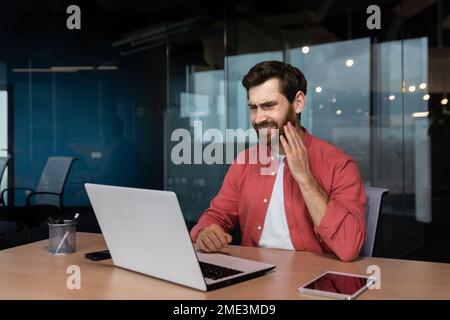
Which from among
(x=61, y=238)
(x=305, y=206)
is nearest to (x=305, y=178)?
(x=305, y=206)

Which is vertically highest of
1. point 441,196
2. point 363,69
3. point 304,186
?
point 363,69

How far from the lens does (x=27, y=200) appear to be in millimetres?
4062

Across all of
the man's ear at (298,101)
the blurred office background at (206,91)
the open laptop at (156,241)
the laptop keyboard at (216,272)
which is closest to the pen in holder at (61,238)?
the open laptop at (156,241)

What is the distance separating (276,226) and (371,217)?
1.20 feet

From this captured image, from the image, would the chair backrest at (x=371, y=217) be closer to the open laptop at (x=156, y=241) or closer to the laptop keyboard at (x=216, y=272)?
the open laptop at (x=156, y=241)

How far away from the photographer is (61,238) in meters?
1.72

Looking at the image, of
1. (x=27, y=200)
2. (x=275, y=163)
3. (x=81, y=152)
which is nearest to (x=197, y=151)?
(x=81, y=152)

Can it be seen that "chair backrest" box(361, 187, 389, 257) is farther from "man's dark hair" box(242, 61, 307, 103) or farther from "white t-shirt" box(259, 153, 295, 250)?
"man's dark hair" box(242, 61, 307, 103)

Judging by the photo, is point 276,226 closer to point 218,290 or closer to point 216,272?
point 216,272

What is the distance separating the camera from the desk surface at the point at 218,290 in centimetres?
123

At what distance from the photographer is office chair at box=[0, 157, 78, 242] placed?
158 inches

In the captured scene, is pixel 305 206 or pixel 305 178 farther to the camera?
pixel 305 206
